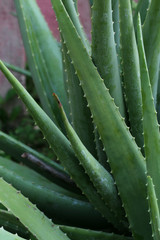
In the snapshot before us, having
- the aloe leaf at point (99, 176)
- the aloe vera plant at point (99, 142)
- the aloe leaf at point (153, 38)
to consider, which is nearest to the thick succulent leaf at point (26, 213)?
the aloe vera plant at point (99, 142)

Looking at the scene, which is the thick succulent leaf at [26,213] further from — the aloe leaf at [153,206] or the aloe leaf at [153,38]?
the aloe leaf at [153,38]

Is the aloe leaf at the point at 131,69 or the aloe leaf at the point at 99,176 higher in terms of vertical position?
the aloe leaf at the point at 131,69

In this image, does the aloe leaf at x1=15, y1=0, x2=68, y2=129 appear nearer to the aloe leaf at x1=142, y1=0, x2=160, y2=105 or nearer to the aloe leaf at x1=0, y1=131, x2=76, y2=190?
the aloe leaf at x1=0, y1=131, x2=76, y2=190

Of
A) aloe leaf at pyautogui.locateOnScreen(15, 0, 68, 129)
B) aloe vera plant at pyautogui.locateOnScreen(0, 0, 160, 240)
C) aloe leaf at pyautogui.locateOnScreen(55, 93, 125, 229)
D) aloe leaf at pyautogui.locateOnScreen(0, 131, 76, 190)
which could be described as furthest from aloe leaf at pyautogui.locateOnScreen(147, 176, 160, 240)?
aloe leaf at pyautogui.locateOnScreen(15, 0, 68, 129)

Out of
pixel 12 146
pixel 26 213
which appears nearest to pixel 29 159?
pixel 12 146

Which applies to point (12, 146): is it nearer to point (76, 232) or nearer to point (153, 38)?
point (76, 232)

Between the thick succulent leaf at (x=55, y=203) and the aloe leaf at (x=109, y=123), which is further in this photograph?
the thick succulent leaf at (x=55, y=203)
